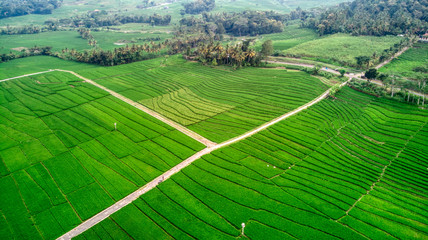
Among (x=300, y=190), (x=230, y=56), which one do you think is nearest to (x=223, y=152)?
(x=300, y=190)

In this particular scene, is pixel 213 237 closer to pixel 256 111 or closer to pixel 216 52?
pixel 256 111

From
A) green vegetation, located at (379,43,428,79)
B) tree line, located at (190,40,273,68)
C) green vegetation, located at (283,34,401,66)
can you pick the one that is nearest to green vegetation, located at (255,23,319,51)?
green vegetation, located at (283,34,401,66)

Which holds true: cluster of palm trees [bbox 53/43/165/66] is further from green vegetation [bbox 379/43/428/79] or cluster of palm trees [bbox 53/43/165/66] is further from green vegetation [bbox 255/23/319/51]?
green vegetation [bbox 379/43/428/79]

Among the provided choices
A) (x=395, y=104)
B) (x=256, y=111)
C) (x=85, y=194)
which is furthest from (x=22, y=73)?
(x=395, y=104)

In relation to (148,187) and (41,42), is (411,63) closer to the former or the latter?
(148,187)

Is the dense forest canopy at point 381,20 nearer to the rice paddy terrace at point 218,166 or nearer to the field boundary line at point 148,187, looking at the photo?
the rice paddy terrace at point 218,166

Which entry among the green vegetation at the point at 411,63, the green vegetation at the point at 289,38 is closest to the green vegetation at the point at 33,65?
the green vegetation at the point at 289,38
